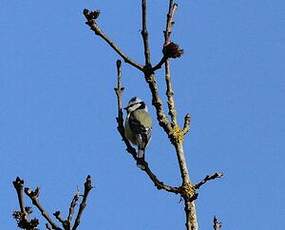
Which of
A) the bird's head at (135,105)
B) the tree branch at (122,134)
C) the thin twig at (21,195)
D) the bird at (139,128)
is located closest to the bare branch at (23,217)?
the thin twig at (21,195)

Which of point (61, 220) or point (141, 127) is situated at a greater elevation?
point (141, 127)

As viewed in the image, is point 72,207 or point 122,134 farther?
point 122,134

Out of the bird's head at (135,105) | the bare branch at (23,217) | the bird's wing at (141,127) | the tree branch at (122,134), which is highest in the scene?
the bird's head at (135,105)

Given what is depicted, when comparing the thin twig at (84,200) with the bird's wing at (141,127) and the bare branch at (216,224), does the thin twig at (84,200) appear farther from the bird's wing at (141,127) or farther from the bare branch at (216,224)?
the bird's wing at (141,127)

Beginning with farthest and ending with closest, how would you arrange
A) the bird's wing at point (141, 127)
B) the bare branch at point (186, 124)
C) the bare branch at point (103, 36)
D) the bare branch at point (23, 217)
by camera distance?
the bird's wing at point (141, 127)
the bare branch at point (186, 124)
the bare branch at point (103, 36)
the bare branch at point (23, 217)

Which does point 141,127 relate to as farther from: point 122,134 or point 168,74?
point 168,74

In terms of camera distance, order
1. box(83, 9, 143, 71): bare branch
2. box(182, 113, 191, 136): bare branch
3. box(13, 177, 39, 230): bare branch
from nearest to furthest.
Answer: box(13, 177, 39, 230): bare branch < box(83, 9, 143, 71): bare branch < box(182, 113, 191, 136): bare branch

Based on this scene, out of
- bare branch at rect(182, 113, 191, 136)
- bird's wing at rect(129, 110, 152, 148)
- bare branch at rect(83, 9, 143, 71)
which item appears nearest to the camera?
bare branch at rect(83, 9, 143, 71)

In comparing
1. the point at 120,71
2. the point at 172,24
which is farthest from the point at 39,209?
the point at 172,24

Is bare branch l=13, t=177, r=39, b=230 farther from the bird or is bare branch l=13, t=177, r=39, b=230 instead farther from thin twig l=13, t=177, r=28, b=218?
the bird

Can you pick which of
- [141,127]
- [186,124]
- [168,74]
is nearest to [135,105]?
[141,127]

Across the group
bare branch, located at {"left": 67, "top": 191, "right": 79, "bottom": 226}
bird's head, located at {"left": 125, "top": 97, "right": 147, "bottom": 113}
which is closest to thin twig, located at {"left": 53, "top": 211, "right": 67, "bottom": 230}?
bare branch, located at {"left": 67, "top": 191, "right": 79, "bottom": 226}

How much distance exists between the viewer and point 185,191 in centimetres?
457

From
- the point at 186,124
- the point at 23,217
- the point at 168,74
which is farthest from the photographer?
the point at 186,124
